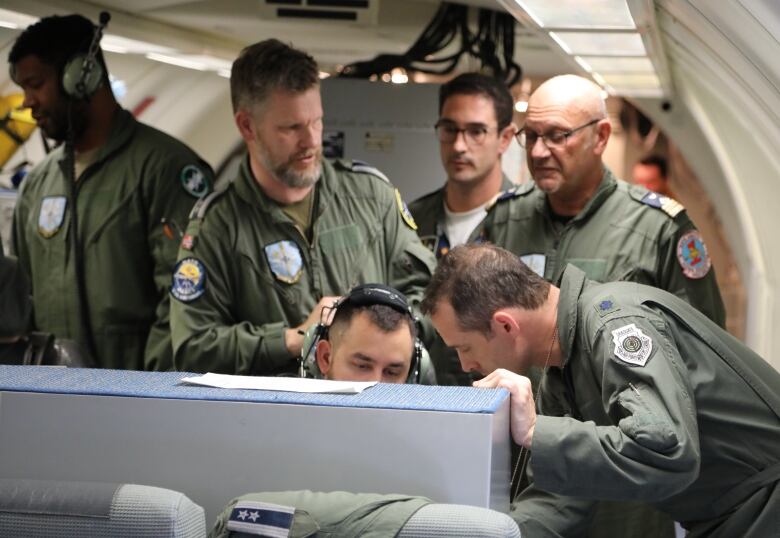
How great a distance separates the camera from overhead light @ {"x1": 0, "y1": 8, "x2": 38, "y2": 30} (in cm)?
531

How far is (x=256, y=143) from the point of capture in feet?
13.2

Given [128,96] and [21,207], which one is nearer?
[21,207]

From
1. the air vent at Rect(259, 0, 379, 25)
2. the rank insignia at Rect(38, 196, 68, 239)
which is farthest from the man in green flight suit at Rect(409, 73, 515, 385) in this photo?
the rank insignia at Rect(38, 196, 68, 239)

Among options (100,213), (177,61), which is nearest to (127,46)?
(177,61)

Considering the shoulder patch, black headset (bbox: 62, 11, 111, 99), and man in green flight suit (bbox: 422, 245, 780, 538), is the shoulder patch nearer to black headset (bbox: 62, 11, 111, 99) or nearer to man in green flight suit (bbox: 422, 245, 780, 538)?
man in green flight suit (bbox: 422, 245, 780, 538)

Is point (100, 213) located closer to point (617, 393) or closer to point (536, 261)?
point (536, 261)

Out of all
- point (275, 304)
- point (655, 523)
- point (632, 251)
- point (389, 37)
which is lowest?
point (655, 523)

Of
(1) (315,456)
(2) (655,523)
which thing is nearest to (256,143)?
(2) (655,523)

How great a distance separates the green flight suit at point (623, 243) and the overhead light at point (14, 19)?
96.9 inches

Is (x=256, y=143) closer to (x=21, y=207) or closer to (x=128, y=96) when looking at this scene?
(x=21, y=207)

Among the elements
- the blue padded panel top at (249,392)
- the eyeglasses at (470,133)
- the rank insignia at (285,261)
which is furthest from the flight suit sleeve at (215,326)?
the blue padded panel top at (249,392)

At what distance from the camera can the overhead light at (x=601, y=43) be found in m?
4.50

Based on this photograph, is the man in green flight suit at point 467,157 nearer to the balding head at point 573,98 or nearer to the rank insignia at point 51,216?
the balding head at point 573,98

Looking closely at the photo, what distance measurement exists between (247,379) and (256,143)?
185 centimetres
